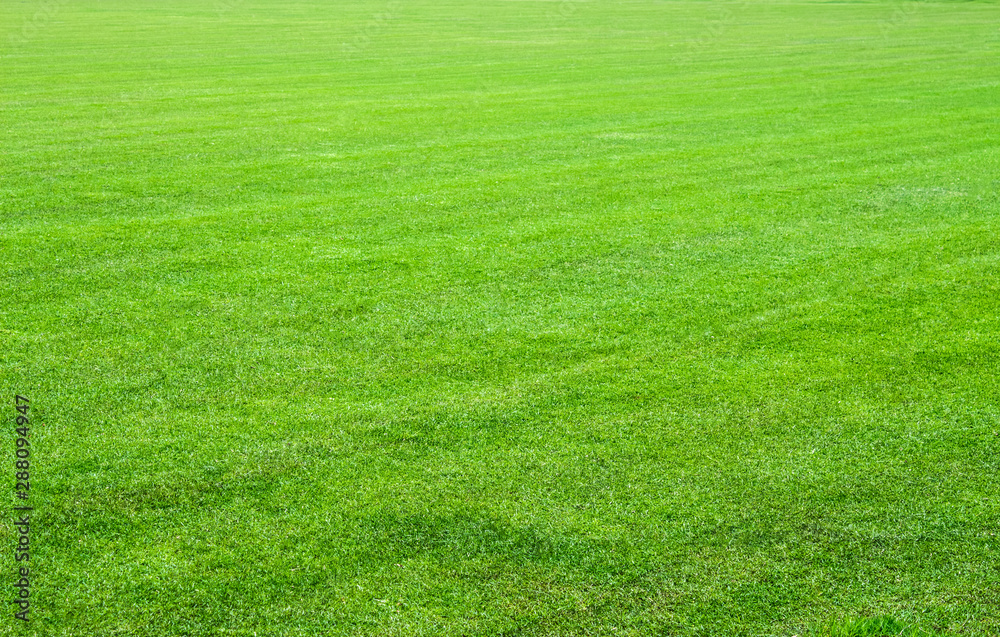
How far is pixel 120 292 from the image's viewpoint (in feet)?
20.8

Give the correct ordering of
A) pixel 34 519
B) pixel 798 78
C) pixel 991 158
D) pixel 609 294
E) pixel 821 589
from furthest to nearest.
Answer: pixel 798 78
pixel 991 158
pixel 609 294
pixel 34 519
pixel 821 589

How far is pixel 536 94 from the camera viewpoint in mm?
15250

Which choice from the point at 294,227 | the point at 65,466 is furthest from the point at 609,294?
the point at 65,466

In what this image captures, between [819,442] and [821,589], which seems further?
[819,442]

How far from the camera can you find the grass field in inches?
136

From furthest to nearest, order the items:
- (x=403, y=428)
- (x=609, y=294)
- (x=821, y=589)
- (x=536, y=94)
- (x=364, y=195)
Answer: (x=536, y=94)
(x=364, y=195)
(x=609, y=294)
(x=403, y=428)
(x=821, y=589)

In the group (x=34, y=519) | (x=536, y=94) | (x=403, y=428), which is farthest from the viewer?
(x=536, y=94)

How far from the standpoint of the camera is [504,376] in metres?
5.11

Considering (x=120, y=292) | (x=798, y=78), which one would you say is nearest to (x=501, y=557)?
(x=120, y=292)

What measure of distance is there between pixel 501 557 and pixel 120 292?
3754 mm

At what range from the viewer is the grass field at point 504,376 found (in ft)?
11.3

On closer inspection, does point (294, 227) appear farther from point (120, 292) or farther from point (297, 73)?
point (297, 73)

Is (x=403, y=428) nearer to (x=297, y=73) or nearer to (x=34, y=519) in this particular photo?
(x=34, y=519)

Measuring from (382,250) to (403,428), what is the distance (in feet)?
9.47
